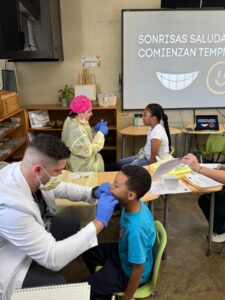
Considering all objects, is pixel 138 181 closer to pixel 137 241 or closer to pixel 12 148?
pixel 137 241

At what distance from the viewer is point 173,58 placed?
394 cm

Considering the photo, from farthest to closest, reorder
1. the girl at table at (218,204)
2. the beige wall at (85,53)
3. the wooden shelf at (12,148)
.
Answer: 1. the beige wall at (85,53)
2. the wooden shelf at (12,148)
3. the girl at table at (218,204)

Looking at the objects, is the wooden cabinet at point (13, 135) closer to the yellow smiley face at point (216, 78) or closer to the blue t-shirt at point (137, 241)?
the blue t-shirt at point (137, 241)

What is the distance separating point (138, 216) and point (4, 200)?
0.63 m

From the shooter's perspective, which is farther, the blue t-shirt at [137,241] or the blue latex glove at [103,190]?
the blue latex glove at [103,190]

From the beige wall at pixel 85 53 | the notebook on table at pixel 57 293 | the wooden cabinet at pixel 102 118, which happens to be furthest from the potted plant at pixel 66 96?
the notebook on table at pixel 57 293

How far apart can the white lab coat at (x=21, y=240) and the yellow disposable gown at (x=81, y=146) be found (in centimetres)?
131

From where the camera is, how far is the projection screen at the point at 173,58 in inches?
149

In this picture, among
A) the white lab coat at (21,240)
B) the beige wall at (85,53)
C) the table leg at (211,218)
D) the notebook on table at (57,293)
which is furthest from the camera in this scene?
the beige wall at (85,53)

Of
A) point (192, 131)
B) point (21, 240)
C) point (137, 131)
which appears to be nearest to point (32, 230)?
point (21, 240)

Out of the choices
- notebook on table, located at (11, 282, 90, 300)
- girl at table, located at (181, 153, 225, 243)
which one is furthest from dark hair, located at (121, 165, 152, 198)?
girl at table, located at (181, 153, 225, 243)

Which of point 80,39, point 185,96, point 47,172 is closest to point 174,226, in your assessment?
point 47,172

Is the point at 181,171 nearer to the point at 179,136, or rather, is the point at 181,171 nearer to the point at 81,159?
the point at 81,159

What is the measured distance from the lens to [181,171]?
2.20m
